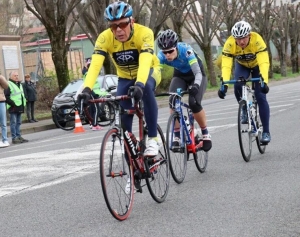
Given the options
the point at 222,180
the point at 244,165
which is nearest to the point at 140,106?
the point at 222,180

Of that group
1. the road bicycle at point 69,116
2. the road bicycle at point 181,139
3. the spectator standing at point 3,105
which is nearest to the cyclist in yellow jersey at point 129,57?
the road bicycle at point 181,139

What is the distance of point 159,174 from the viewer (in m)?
7.70

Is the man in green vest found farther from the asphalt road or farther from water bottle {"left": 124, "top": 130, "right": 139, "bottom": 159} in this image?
water bottle {"left": 124, "top": 130, "right": 139, "bottom": 159}

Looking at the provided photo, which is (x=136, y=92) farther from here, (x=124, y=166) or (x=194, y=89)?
(x=194, y=89)

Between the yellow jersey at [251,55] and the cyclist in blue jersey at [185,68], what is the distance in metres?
1.19

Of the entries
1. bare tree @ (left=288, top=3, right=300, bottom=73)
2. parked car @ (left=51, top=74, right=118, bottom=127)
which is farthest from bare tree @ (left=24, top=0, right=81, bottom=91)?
bare tree @ (left=288, top=3, right=300, bottom=73)

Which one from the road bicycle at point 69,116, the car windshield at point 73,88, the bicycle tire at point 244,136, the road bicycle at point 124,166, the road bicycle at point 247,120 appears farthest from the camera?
the car windshield at point 73,88

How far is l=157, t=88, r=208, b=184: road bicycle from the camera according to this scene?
860 cm

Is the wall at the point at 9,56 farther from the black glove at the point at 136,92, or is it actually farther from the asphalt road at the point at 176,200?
the black glove at the point at 136,92

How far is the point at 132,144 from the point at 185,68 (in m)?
2.64

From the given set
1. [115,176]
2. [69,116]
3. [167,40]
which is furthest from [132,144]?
[69,116]

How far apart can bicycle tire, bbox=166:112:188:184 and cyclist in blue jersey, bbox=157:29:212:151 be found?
130 mm

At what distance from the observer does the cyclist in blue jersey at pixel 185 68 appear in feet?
29.0

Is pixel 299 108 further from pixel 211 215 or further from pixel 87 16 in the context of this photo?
pixel 87 16
